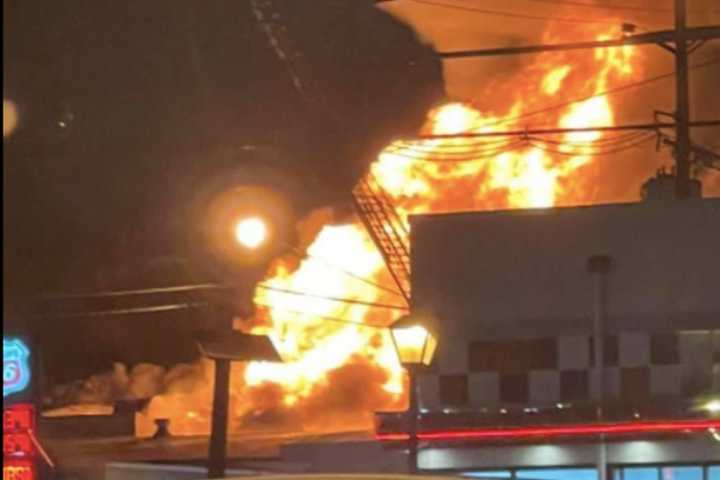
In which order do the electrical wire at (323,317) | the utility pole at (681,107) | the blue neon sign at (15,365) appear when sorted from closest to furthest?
the utility pole at (681,107)
the electrical wire at (323,317)
the blue neon sign at (15,365)

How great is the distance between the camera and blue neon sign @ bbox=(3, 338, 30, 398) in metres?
16.6

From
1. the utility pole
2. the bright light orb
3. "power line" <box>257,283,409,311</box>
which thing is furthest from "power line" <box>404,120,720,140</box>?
the bright light orb

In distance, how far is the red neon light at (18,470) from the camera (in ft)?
49.4

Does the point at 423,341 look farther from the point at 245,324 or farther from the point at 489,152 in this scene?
the point at 245,324

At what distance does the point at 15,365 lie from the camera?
54.7 feet

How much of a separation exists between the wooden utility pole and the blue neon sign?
22.8ft

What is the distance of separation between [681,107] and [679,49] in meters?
0.60

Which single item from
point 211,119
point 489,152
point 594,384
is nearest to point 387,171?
point 489,152

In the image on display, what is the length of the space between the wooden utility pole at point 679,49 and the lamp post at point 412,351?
3.97 metres

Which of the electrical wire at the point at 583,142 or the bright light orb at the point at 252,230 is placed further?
the electrical wire at the point at 583,142

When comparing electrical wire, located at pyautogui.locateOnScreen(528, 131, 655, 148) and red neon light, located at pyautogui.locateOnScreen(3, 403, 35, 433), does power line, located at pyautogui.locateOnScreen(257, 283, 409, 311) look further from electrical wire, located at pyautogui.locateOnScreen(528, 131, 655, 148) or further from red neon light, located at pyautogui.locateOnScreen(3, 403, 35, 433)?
red neon light, located at pyautogui.locateOnScreen(3, 403, 35, 433)

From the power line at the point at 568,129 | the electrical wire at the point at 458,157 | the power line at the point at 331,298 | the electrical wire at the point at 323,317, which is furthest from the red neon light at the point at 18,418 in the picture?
the power line at the point at 568,129

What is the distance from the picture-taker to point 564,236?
10.5m

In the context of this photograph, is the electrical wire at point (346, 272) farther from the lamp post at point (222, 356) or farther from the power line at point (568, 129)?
the lamp post at point (222, 356)
